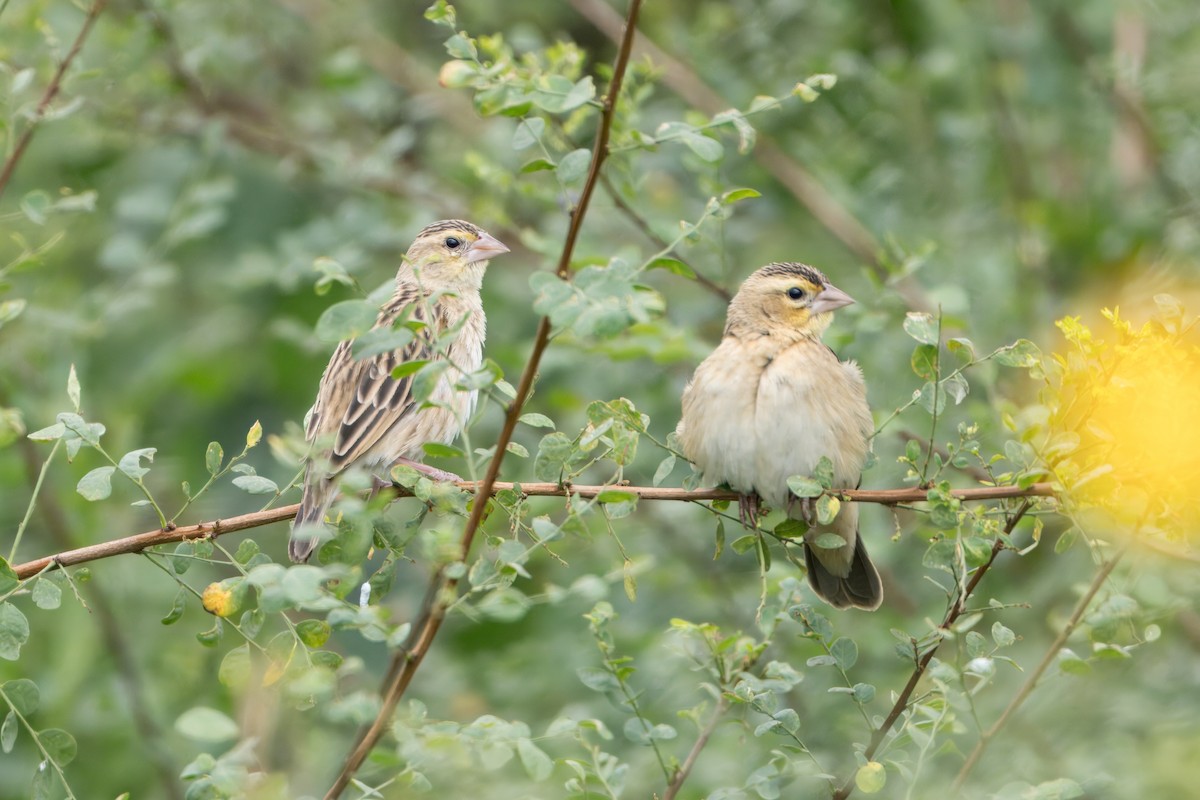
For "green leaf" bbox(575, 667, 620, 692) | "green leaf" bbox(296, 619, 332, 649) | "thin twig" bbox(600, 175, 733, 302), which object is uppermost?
"thin twig" bbox(600, 175, 733, 302)

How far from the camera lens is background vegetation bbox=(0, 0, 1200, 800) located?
2.72m

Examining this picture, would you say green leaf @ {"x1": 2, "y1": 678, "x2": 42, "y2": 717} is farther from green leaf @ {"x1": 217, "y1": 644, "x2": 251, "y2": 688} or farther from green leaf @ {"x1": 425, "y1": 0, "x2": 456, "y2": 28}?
green leaf @ {"x1": 425, "y1": 0, "x2": 456, "y2": 28}

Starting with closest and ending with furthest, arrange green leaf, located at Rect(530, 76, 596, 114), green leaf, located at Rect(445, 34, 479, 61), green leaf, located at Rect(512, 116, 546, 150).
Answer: green leaf, located at Rect(530, 76, 596, 114)
green leaf, located at Rect(445, 34, 479, 61)
green leaf, located at Rect(512, 116, 546, 150)

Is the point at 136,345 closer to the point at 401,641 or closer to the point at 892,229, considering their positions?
the point at 892,229

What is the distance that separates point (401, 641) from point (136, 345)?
17.4ft

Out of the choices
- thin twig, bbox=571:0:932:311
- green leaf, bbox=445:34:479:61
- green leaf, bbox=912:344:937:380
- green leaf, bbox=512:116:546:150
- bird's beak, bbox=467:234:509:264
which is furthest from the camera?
thin twig, bbox=571:0:932:311

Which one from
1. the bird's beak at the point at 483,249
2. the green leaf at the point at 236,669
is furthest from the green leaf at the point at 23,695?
the bird's beak at the point at 483,249

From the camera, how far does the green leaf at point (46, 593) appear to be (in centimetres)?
264

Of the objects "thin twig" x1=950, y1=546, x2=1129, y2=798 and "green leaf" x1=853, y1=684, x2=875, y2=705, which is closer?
"thin twig" x1=950, y1=546, x2=1129, y2=798

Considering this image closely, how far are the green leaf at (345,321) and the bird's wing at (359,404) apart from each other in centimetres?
185

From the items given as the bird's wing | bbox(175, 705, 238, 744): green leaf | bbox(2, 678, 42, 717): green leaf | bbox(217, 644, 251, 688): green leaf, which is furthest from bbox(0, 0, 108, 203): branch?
bbox(175, 705, 238, 744): green leaf

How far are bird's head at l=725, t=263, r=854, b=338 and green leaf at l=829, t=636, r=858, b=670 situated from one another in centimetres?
151

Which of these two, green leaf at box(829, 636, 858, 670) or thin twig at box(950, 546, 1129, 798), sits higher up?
thin twig at box(950, 546, 1129, 798)

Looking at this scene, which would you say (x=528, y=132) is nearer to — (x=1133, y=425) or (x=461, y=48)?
(x=461, y=48)
